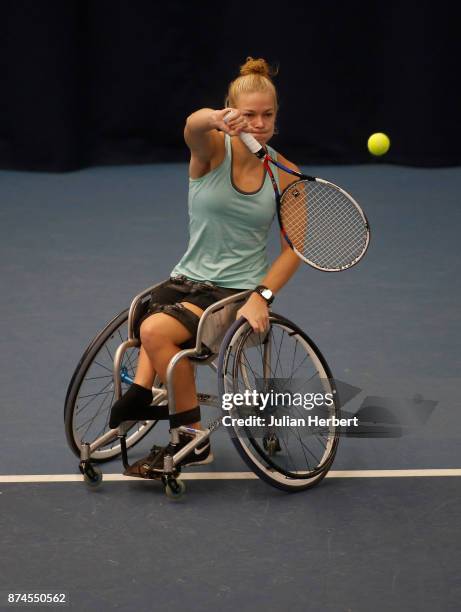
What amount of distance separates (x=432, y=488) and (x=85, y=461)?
1.01m

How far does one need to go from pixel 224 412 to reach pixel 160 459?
0.90 feet

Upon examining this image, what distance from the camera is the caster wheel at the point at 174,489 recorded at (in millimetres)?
3191

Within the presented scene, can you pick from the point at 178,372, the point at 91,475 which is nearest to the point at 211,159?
the point at 178,372

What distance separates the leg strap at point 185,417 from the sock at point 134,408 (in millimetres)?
36

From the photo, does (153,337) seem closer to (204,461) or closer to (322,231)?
(204,461)

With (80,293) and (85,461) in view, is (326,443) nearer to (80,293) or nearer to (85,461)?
(85,461)

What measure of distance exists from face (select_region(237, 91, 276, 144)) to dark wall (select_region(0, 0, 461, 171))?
4.19 m

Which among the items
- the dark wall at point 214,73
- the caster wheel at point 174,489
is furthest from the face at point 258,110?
the dark wall at point 214,73

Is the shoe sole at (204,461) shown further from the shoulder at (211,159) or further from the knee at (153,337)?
the shoulder at (211,159)

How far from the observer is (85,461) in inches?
129

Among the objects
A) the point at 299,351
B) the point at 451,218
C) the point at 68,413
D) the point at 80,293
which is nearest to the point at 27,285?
the point at 80,293

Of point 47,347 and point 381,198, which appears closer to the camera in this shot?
point 47,347

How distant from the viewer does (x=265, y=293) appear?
3.19 metres

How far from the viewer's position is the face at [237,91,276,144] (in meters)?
3.17
